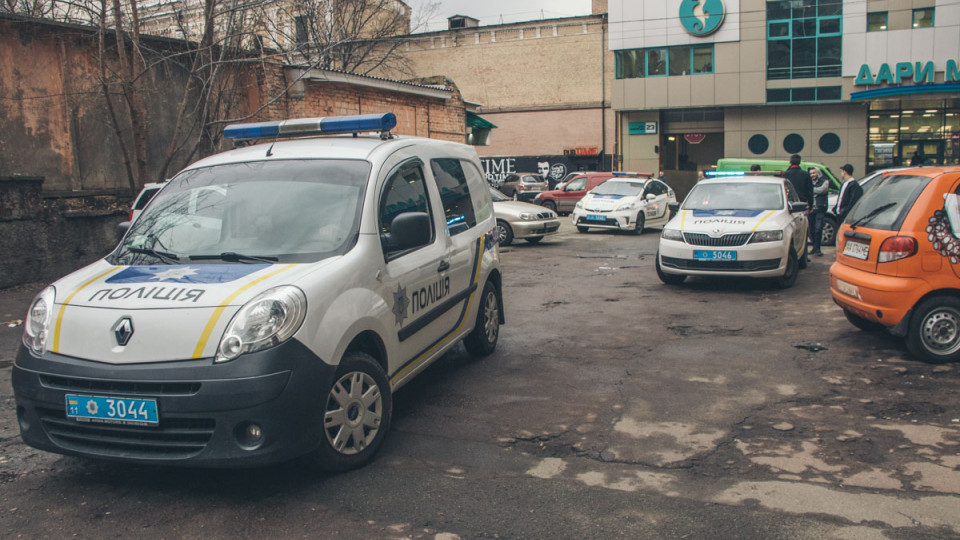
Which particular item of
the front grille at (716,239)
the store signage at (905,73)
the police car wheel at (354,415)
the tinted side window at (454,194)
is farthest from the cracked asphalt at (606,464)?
the store signage at (905,73)

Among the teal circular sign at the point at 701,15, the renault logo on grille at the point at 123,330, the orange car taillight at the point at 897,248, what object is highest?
the teal circular sign at the point at 701,15

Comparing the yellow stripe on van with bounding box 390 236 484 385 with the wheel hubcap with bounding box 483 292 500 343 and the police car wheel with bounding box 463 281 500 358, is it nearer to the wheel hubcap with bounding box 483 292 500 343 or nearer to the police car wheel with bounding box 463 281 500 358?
the police car wheel with bounding box 463 281 500 358

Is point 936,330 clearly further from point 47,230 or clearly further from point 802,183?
point 47,230

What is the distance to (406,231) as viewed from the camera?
14.9 ft

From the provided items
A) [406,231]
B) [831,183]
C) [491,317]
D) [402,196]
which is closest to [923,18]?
[831,183]

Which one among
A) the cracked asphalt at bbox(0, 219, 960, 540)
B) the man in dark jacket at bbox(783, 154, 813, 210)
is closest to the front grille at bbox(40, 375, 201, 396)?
the cracked asphalt at bbox(0, 219, 960, 540)

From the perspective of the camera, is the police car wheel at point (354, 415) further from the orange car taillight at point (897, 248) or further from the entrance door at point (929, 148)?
the entrance door at point (929, 148)

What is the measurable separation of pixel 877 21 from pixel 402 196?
3576cm

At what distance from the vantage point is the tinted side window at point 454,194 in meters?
5.81

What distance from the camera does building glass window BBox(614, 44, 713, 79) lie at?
3722cm

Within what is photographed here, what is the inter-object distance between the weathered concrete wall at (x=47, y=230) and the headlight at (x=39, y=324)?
691 centimetres

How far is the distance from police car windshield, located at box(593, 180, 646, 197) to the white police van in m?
16.0

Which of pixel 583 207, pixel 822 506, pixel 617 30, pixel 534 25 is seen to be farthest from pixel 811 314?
pixel 534 25

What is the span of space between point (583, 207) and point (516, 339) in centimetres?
1357
